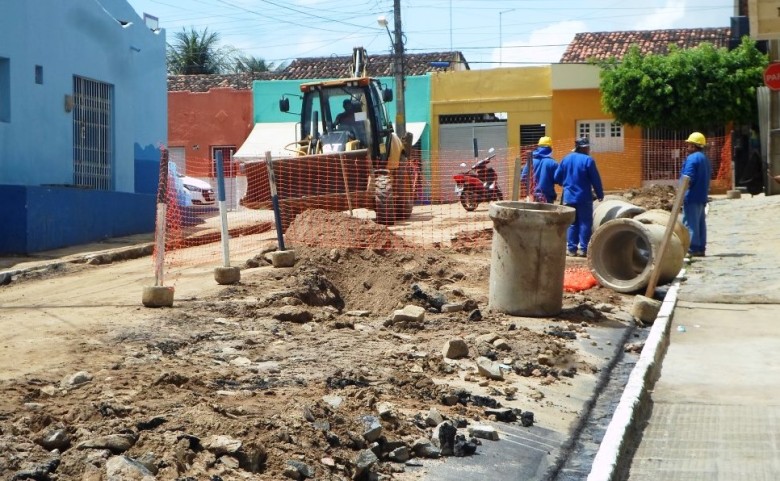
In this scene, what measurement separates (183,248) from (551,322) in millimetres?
8250

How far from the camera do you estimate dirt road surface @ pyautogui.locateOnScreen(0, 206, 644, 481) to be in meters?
5.22

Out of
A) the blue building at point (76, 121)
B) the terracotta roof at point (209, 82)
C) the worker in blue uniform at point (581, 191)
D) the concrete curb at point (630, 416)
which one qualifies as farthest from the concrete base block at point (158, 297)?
the terracotta roof at point (209, 82)

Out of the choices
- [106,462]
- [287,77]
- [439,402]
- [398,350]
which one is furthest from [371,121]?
[287,77]

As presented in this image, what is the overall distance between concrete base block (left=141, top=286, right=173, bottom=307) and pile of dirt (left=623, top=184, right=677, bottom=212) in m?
14.5

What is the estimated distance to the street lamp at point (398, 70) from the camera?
3316cm

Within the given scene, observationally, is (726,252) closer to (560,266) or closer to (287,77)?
(560,266)

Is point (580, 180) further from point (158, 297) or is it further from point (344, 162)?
point (158, 297)

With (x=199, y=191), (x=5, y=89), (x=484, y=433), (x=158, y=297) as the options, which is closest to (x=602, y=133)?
(x=199, y=191)

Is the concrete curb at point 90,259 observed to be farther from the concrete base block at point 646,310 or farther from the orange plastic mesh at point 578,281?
the concrete base block at point 646,310

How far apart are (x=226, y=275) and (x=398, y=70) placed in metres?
23.3

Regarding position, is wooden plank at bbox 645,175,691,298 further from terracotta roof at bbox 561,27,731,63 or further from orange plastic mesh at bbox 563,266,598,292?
terracotta roof at bbox 561,27,731,63

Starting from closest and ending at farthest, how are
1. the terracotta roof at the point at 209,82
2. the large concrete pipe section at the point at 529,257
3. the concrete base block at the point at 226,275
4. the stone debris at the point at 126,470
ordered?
1. the stone debris at the point at 126,470
2. the large concrete pipe section at the point at 529,257
3. the concrete base block at the point at 226,275
4. the terracotta roof at the point at 209,82

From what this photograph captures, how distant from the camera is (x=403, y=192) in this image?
66.3 ft

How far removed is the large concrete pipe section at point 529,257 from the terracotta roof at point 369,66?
1224 inches
